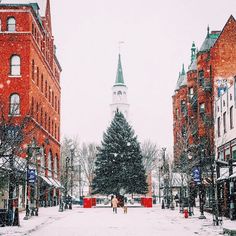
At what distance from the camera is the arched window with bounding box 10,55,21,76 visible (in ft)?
164

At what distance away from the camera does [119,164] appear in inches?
2477

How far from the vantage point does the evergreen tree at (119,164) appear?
61.6 m

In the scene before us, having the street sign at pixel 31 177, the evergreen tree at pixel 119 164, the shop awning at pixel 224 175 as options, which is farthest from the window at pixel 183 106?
the street sign at pixel 31 177

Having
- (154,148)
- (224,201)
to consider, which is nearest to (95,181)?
(224,201)

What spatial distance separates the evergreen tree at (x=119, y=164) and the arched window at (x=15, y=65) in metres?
17.9

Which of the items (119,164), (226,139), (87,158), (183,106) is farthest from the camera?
(87,158)

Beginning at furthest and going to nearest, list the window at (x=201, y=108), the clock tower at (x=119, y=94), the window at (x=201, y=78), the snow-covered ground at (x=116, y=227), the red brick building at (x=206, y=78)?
the clock tower at (x=119, y=94)
the window at (x=201, y=108)
the window at (x=201, y=78)
the red brick building at (x=206, y=78)
the snow-covered ground at (x=116, y=227)

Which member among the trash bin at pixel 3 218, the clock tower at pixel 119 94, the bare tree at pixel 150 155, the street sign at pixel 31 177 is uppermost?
the clock tower at pixel 119 94

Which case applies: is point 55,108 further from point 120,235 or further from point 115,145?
point 120,235

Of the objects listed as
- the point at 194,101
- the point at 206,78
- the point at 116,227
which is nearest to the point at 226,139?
the point at 116,227

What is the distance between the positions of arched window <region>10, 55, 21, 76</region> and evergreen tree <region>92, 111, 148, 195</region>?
17.9m

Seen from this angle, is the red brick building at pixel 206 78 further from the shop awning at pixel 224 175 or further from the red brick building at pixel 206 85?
the shop awning at pixel 224 175

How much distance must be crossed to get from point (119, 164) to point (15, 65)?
1930 centimetres

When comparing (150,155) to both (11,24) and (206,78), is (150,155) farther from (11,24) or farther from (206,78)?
(11,24)
